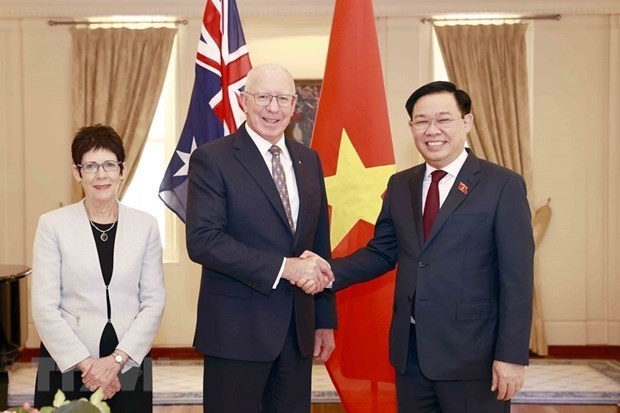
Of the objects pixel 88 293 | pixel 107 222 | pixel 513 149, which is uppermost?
pixel 513 149

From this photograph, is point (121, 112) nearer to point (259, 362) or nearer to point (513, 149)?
point (513, 149)

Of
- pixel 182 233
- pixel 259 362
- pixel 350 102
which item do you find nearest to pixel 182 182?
pixel 350 102

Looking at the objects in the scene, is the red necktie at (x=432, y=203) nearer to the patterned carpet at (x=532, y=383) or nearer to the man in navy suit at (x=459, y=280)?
the man in navy suit at (x=459, y=280)

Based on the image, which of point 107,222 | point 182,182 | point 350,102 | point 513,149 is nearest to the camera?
point 107,222

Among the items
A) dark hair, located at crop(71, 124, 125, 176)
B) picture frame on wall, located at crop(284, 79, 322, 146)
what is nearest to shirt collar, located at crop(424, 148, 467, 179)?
dark hair, located at crop(71, 124, 125, 176)

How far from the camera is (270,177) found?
2.66 metres

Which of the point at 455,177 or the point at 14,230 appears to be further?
the point at 14,230

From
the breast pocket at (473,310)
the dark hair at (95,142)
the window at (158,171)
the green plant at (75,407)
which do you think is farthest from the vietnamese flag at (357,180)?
the window at (158,171)

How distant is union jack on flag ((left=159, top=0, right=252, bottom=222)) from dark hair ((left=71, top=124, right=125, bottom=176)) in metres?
1.26

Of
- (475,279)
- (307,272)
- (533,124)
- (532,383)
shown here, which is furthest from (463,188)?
(533,124)

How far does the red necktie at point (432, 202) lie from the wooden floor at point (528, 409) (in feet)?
8.95

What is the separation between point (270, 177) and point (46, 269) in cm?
84

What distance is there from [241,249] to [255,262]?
0.07m

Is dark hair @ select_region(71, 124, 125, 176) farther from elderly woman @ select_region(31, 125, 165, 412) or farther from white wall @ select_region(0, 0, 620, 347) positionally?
white wall @ select_region(0, 0, 620, 347)
